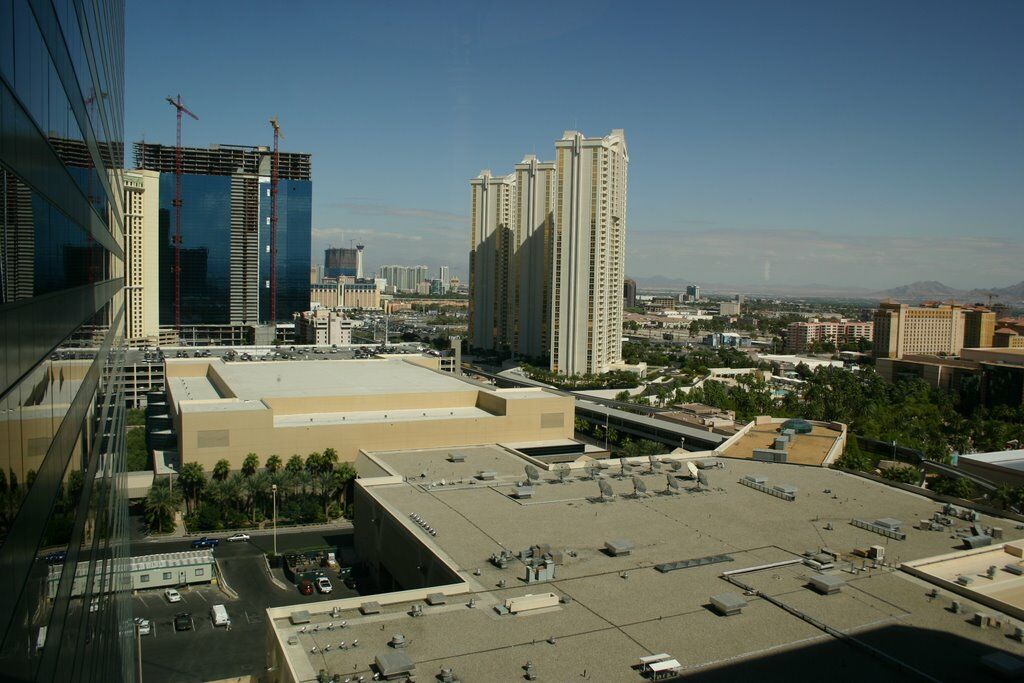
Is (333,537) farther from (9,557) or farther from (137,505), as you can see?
(9,557)

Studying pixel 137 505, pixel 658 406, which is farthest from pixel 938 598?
pixel 658 406

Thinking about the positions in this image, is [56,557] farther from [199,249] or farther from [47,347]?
[199,249]

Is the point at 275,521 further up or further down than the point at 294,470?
further down

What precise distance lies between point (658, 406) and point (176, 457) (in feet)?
42.1

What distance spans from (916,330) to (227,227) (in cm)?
3342

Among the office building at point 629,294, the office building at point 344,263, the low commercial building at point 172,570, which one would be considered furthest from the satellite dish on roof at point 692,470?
the office building at point 344,263

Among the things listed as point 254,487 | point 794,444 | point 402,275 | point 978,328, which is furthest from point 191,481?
point 402,275

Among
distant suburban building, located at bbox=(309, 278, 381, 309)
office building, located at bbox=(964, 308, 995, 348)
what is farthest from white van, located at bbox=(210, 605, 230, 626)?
distant suburban building, located at bbox=(309, 278, 381, 309)

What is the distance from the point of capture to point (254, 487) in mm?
12805

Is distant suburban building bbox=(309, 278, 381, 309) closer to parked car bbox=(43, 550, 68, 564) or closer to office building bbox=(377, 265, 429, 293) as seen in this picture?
office building bbox=(377, 265, 429, 293)

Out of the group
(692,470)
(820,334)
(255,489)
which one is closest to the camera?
(692,470)

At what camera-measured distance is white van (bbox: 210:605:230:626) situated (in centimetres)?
900

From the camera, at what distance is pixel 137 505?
13.3 metres

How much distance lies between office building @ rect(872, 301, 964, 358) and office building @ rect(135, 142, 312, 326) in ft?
93.7
